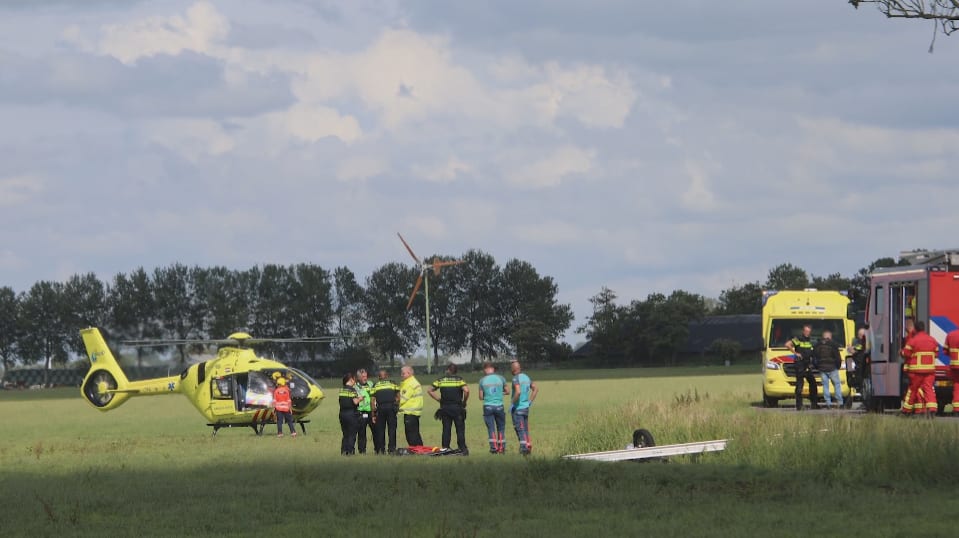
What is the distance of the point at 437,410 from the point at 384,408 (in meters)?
0.96

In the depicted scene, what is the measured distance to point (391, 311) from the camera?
163125mm

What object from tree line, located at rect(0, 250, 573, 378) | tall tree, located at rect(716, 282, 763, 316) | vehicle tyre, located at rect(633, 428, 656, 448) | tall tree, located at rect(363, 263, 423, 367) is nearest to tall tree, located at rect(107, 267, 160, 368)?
tree line, located at rect(0, 250, 573, 378)

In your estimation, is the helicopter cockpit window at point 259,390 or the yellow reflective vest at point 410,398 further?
the helicopter cockpit window at point 259,390

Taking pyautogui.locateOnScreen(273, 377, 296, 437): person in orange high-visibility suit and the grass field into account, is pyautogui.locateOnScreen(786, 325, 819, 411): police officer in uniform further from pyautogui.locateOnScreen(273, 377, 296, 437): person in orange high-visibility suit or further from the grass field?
pyautogui.locateOnScreen(273, 377, 296, 437): person in orange high-visibility suit

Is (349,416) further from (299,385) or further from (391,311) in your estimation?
(391,311)

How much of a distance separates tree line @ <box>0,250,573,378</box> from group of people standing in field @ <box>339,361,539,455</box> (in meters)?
110

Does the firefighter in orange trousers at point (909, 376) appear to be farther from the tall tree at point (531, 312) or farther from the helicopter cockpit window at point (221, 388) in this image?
Result: the tall tree at point (531, 312)

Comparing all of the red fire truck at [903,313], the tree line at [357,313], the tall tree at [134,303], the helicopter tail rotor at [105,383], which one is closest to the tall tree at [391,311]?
the tree line at [357,313]

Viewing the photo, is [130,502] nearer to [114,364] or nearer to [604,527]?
[604,527]

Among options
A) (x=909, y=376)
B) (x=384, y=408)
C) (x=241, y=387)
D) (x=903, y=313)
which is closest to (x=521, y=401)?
(x=384, y=408)

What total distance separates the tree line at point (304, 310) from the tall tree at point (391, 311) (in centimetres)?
12

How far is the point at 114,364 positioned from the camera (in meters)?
41.4

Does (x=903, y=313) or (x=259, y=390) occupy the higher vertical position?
(x=903, y=313)

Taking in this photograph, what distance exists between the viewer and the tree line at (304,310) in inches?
5861
